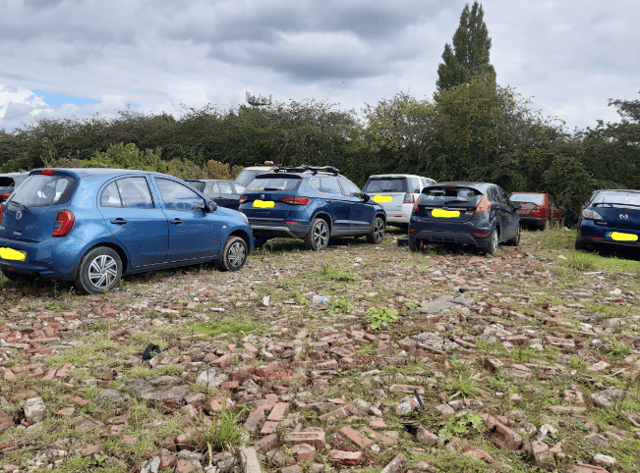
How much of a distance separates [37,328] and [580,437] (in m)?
4.94

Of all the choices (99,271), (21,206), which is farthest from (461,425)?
(21,206)

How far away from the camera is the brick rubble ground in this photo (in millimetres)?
2680

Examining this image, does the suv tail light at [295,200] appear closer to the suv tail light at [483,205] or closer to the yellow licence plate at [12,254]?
the suv tail light at [483,205]

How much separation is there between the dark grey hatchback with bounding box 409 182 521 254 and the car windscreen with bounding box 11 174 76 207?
269 inches

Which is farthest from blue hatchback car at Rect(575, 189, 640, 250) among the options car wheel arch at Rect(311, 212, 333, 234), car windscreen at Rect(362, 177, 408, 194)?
car wheel arch at Rect(311, 212, 333, 234)

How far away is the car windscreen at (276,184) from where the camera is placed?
10.0m

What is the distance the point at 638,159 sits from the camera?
1705cm

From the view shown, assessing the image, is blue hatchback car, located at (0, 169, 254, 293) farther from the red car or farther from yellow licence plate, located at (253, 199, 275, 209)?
the red car

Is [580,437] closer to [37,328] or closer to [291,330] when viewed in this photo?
[291,330]

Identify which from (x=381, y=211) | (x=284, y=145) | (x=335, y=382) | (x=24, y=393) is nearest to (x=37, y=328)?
(x=24, y=393)

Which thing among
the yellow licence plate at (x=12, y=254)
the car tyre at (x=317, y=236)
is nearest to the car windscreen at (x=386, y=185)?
the car tyre at (x=317, y=236)

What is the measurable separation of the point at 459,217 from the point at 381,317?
17.3 ft

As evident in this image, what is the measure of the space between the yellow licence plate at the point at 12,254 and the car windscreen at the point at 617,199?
10796mm

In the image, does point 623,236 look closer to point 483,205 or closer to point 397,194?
point 483,205
